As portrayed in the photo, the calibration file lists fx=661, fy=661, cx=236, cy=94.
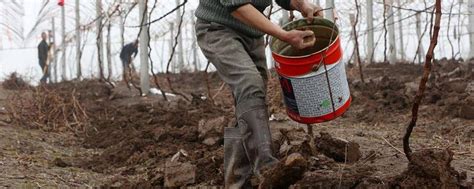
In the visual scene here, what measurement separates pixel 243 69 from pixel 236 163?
385 millimetres

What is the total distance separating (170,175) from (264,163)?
574 mm

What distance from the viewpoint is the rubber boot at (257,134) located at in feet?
8.54

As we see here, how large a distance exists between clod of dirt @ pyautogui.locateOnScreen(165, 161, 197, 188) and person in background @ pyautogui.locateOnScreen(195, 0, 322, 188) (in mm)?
339

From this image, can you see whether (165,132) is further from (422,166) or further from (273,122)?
(422,166)

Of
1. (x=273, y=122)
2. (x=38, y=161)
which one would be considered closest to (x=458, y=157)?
(x=273, y=122)

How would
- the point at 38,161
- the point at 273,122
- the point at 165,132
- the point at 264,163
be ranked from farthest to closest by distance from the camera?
the point at 273,122, the point at 165,132, the point at 38,161, the point at 264,163

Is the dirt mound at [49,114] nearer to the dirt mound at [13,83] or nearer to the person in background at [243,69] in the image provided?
the person in background at [243,69]

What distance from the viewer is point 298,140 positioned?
148 inches

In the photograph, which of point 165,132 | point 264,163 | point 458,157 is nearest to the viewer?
point 264,163

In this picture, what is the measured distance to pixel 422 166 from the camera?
235 centimetres

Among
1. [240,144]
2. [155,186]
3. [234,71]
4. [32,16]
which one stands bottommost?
[155,186]

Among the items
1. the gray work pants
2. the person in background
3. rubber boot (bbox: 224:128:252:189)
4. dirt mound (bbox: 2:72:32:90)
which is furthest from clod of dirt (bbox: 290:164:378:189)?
dirt mound (bbox: 2:72:32:90)

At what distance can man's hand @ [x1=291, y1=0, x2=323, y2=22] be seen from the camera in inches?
112

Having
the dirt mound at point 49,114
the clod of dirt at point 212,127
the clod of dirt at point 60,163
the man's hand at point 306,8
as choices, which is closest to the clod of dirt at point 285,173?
the man's hand at point 306,8
